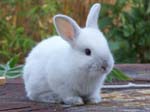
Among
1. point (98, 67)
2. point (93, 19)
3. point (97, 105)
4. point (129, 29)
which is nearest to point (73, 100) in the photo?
point (97, 105)

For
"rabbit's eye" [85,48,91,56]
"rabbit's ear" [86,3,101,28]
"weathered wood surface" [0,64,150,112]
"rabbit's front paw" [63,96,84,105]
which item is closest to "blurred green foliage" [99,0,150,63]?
"weathered wood surface" [0,64,150,112]

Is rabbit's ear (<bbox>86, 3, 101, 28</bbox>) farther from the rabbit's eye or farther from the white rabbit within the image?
the rabbit's eye

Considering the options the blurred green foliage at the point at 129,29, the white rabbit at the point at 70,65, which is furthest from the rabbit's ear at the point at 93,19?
the blurred green foliage at the point at 129,29

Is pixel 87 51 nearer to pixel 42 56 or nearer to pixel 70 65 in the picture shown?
pixel 70 65

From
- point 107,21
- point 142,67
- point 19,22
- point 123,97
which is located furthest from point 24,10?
point 123,97

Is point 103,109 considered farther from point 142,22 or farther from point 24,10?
point 24,10

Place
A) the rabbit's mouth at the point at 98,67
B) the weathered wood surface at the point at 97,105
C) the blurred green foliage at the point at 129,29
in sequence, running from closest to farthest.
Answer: the rabbit's mouth at the point at 98,67 → the weathered wood surface at the point at 97,105 → the blurred green foliage at the point at 129,29

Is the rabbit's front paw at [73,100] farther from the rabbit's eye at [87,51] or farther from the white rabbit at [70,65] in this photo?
the rabbit's eye at [87,51]
